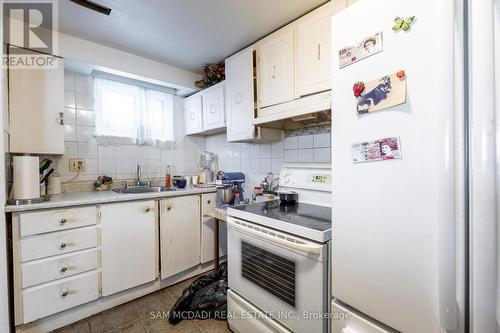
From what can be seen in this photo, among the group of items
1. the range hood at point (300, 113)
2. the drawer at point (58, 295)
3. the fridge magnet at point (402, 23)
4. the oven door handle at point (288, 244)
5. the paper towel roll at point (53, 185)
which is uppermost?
the fridge magnet at point (402, 23)

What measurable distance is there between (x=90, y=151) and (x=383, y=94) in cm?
252

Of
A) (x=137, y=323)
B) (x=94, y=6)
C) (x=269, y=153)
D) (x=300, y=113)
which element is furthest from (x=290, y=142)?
(x=137, y=323)

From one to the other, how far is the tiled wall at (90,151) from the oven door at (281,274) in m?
1.57

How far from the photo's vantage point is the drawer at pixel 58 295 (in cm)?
145

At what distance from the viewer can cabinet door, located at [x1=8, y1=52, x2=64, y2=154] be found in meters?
1.61

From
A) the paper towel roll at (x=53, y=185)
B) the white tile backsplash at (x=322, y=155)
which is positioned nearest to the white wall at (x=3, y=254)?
the paper towel roll at (x=53, y=185)

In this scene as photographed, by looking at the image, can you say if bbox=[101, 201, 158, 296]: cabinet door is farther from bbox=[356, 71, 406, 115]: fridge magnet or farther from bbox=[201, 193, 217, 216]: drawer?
bbox=[356, 71, 406, 115]: fridge magnet

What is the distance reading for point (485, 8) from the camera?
22.6 inches

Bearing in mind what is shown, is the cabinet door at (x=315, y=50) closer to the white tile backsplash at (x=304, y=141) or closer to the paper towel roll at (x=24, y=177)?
the white tile backsplash at (x=304, y=141)

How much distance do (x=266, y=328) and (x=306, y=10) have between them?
2.08 meters

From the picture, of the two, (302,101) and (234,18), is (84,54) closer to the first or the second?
(234,18)

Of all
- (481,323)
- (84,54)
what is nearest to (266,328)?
(481,323)

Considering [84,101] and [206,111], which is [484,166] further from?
[84,101]

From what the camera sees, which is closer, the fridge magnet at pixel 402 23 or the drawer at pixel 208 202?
the fridge magnet at pixel 402 23
